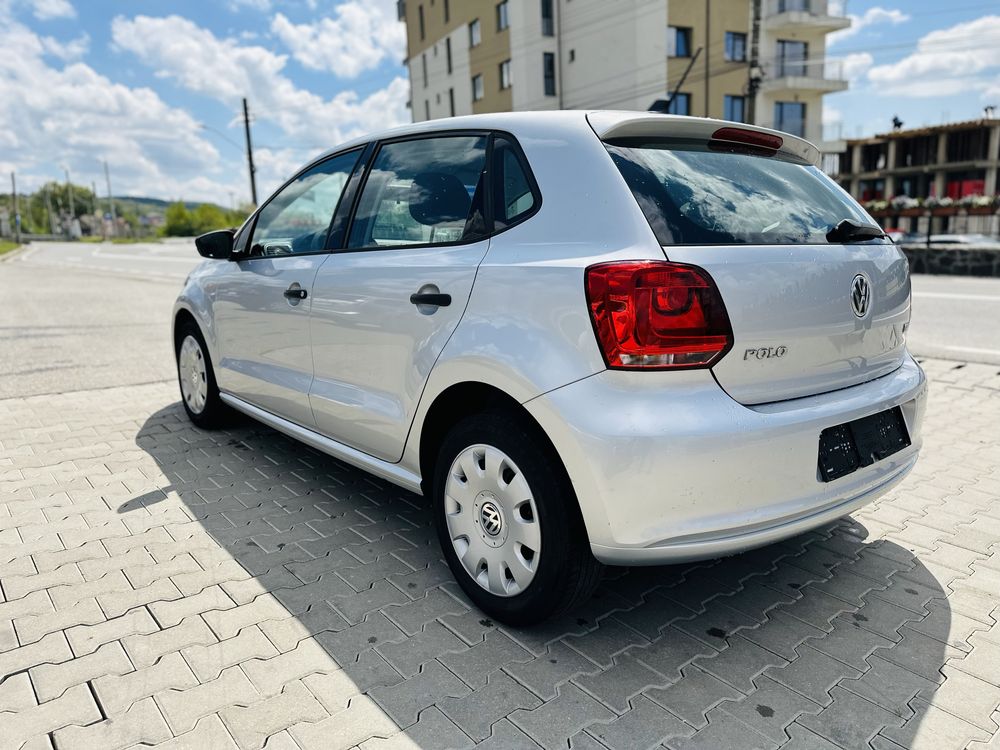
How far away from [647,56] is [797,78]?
27.3ft

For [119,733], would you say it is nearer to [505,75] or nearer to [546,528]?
[546,528]

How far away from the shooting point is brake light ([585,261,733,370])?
2.15 metres

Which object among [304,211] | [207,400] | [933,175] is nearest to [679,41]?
[207,400]

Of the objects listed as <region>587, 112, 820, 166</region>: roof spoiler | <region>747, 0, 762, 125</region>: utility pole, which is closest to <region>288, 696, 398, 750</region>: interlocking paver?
<region>587, 112, 820, 166</region>: roof spoiler

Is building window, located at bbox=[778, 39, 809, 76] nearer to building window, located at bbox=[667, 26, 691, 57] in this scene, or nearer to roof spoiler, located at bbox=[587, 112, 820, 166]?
building window, located at bbox=[667, 26, 691, 57]

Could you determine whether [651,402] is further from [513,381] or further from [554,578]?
[554,578]

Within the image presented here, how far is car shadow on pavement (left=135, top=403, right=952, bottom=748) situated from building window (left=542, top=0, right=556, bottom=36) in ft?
120

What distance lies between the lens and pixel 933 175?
58375 mm

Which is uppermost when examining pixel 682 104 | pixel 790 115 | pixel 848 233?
pixel 682 104

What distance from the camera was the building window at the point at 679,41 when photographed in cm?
3241

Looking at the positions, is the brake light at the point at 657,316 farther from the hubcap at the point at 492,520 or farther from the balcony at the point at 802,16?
the balcony at the point at 802,16

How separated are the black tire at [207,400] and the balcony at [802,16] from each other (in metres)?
37.2

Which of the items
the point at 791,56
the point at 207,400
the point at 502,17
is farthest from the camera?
the point at 502,17

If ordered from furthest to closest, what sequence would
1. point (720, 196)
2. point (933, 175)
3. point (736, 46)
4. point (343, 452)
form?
point (933, 175)
point (736, 46)
point (343, 452)
point (720, 196)
